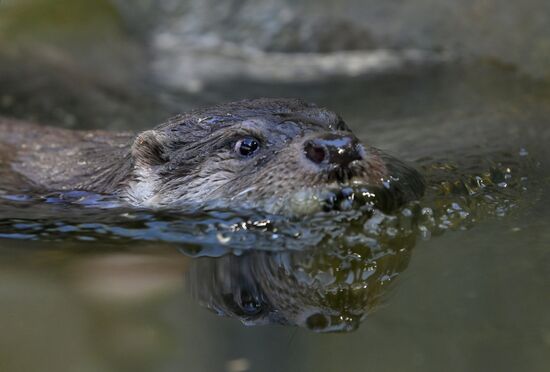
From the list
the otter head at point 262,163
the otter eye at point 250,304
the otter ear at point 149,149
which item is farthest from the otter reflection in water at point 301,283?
the otter ear at point 149,149

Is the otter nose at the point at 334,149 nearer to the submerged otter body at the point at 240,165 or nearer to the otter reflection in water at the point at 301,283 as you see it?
the submerged otter body at the point at 240,165

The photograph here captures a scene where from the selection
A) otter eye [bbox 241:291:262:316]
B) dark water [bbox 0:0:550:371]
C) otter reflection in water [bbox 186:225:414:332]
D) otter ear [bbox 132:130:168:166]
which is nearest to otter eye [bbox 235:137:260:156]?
dark water [bbox 0:0:550:371]

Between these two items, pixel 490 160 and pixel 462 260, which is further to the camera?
pixel 490 160

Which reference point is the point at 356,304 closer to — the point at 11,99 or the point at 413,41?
the point at 11,99

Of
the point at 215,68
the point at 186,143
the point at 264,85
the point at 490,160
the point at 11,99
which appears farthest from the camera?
the point at 215,68

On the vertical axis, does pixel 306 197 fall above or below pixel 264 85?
below

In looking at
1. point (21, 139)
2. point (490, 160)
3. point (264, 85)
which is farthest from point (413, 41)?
point (21, 139)

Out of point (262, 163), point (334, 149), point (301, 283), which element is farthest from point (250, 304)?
point (262, 163)
